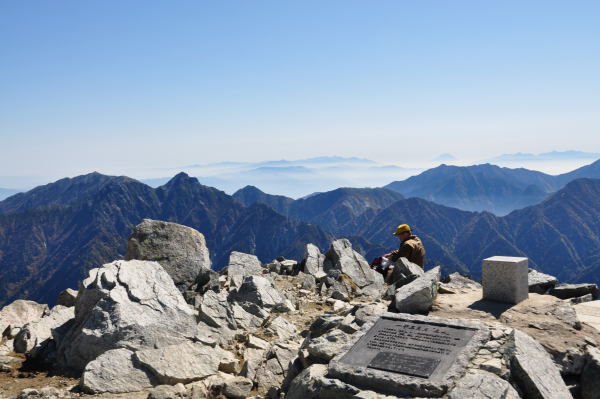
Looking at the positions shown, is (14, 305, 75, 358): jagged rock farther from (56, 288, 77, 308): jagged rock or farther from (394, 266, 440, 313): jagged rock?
(394, 266, 440, 313): jagged rock

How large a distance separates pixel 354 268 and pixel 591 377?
45.1 ft

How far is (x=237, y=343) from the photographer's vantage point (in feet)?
45.2

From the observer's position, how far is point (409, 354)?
31.9 feet

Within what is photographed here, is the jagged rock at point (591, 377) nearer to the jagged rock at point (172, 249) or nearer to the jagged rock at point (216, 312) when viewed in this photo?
the jagged rock at point (216, 312)

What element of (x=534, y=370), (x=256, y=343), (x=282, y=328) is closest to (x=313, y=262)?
(x=282, y=328)

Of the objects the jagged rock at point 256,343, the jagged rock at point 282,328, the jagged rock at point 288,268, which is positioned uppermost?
the jagged rock at point 256,343

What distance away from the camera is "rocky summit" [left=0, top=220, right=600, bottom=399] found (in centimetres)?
916

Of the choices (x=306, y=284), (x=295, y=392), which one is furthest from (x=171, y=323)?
(x=306, y=284)

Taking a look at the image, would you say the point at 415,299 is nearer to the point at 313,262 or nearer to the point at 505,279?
the point at 505,279

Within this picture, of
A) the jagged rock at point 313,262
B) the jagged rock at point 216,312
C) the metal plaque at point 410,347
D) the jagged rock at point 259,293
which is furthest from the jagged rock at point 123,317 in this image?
the jagged rock at point 313,262

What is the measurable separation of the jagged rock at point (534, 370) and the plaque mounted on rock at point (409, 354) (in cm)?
72

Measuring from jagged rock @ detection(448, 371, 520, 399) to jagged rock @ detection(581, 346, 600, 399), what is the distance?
209cm

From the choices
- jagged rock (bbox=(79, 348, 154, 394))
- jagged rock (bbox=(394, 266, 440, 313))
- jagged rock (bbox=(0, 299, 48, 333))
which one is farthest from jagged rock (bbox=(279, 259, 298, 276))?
jagged rock (bbox=(79, 348, 154, 394))

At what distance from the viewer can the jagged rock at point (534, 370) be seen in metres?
8.80
